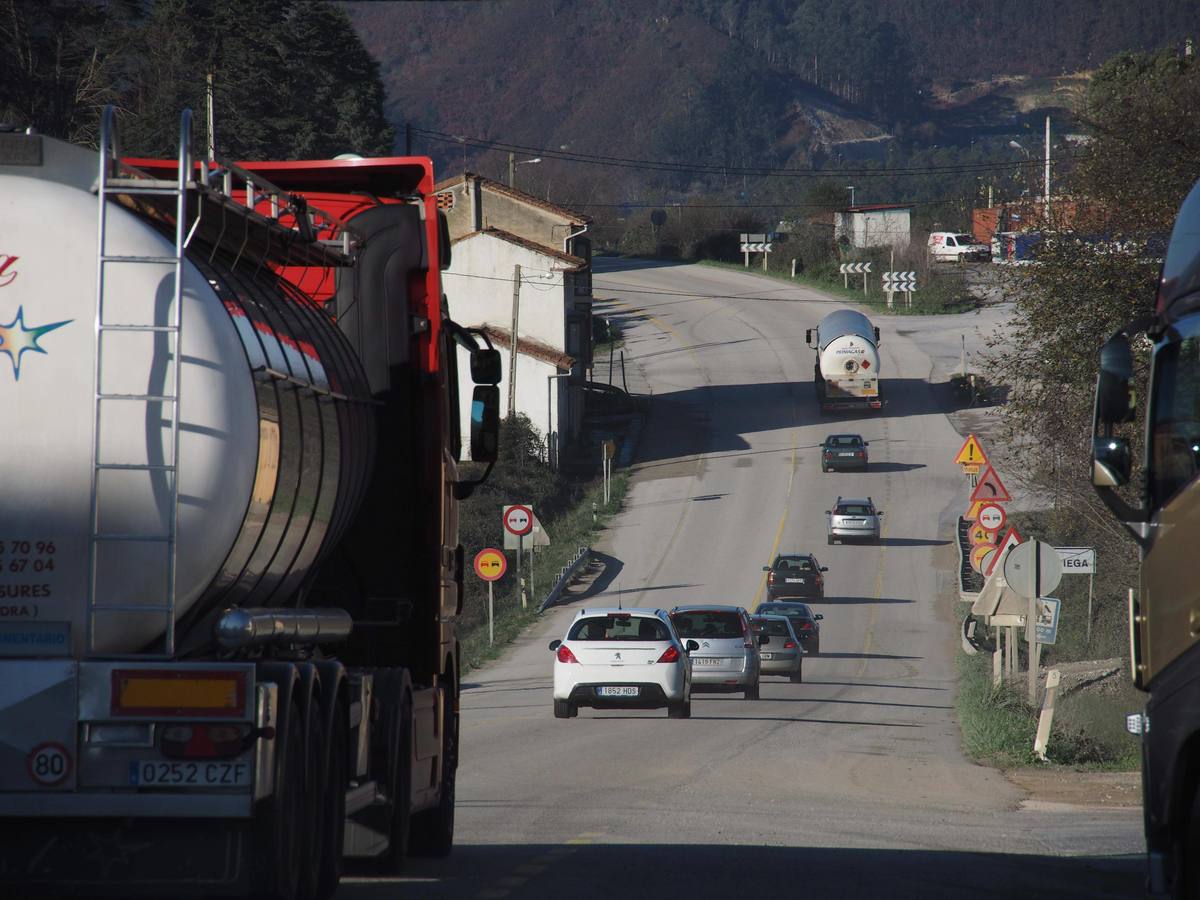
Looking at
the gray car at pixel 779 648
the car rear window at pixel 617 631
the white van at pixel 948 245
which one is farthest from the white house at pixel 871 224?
the car rear window at pixel 617 631

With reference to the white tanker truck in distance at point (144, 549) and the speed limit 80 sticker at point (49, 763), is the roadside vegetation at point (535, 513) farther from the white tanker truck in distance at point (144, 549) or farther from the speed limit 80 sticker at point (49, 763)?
the speed limit 80 sticker at point (49, 763)

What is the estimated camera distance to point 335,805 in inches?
327

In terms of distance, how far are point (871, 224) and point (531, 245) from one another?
188ft

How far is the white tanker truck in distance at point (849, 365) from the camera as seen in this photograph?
70.1 metres

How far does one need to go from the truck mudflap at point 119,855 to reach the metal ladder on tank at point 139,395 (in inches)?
28.1

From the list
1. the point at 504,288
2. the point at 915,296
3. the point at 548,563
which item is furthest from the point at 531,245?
the point at 915,296

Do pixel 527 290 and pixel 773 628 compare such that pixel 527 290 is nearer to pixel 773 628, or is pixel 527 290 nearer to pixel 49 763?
pixel 773 628

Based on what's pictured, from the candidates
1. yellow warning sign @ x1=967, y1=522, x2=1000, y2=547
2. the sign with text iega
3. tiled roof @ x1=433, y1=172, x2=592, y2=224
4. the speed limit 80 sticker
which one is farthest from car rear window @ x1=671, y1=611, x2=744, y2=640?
tiled roof @ x1=433, y1=172, x2=592, y2=224

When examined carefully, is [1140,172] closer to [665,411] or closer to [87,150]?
[87,150]

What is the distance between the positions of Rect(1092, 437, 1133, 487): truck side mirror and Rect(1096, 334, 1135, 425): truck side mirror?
0.11 meters

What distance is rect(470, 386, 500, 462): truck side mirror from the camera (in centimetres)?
1141

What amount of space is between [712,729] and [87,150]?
56.6 feet

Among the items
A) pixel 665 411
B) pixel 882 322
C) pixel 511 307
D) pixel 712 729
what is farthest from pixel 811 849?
pixel 882 322

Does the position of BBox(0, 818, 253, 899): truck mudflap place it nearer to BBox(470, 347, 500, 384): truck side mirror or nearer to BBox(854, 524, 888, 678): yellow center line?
BBox(470, 347, 500, 384): truck side mirror
